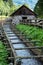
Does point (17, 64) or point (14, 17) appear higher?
point (17, 64)

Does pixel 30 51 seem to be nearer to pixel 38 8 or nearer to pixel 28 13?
pixel 38 8

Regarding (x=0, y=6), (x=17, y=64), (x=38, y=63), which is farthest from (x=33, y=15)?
(x=17, y=64)

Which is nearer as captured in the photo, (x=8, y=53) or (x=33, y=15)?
(x=8, y=53)

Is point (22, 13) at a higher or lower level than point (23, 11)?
lower

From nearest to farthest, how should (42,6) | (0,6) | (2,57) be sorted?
(2,57) < (42,6) < (0,6)

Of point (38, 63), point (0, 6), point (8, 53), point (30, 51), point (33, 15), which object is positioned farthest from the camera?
point (0, 6)

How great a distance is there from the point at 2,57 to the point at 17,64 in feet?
8.03

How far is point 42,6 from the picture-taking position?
165ft

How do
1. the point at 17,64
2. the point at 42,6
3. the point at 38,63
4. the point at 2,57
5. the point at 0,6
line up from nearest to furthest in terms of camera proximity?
the point at 17,64
the point at 2,57
the point at 38,63
the point at 42,6
the point at 0,6

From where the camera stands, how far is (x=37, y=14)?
5284 cm

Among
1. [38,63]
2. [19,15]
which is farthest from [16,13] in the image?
[38,63]

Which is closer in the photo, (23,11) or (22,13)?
→ (23,11)

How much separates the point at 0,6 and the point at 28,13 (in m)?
7.94

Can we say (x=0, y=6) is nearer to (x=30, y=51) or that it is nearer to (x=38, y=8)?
(x=38, y=8)
